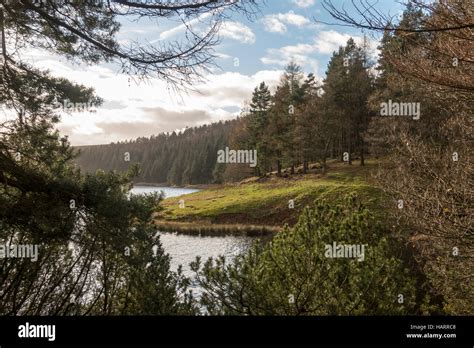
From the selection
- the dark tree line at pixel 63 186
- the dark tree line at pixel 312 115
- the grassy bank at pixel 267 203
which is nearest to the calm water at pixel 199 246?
the grassy bank at pixel 267 203

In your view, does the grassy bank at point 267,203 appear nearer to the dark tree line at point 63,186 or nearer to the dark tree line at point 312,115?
the dark tree line at point 312,115

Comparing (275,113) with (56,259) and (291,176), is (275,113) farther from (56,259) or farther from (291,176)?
(56,259)

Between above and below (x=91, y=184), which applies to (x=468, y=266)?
below

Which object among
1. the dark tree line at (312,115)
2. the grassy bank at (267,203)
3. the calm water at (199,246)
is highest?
the dark tree line at (312,115)

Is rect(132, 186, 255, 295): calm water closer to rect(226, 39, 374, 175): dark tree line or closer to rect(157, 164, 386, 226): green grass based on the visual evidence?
rect(157, 164, 386, 226): green grass

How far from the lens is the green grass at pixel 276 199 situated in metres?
31.6

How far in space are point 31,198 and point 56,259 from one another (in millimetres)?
2108

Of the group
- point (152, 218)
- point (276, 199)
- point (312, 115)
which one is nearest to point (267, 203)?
point (276, 199)

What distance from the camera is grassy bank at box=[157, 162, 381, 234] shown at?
1209 inches

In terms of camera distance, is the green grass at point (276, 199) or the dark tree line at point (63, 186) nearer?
the dark tree line at point (63, 186)

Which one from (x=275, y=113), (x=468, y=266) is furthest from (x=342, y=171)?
(x=468, y=266)

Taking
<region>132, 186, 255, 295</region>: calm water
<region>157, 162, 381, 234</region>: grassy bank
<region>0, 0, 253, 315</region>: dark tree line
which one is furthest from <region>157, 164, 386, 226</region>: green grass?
<region>0, 0, 253, 315</region>: dark tree line

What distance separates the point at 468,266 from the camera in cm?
847

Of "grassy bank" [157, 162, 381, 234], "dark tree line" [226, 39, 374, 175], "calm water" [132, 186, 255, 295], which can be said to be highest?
"dark tree line" [226, 39, 374, 175]
